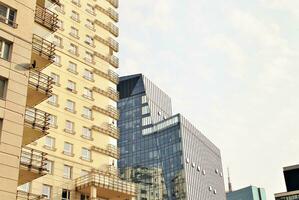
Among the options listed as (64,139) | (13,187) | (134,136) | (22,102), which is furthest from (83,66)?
(134,136)

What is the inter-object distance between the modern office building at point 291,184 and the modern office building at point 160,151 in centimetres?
2809

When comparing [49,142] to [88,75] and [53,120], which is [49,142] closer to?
[53,120]

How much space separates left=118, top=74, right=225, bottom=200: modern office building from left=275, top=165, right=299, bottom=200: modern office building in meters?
28.1

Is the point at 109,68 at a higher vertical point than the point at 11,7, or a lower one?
higher

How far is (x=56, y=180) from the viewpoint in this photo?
46750 mm

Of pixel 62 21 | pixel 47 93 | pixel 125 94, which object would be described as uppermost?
pixel 125 94

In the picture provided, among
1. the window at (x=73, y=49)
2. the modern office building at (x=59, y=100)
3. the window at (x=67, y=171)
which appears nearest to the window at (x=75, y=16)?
the modern office building at (x=59, y=100)

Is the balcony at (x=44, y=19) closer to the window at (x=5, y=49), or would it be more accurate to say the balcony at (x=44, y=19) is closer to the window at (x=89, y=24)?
the window at (x=5, y=49)

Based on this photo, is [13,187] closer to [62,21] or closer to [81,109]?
[81,109]

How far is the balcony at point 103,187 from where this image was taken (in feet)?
157

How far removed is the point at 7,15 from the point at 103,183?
24241 mm

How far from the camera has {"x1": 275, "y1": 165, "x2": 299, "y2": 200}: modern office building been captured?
542 ft

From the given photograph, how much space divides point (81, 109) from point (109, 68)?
10.2 meters

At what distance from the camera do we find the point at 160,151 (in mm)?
167125
